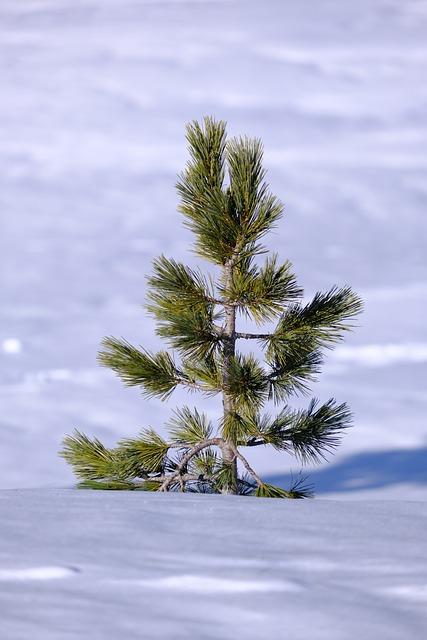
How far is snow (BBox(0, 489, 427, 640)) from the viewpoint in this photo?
182 centimetres

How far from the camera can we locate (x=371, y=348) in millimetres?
8984

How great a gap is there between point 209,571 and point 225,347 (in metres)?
2.12

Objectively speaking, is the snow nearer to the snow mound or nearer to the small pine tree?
the snow mound

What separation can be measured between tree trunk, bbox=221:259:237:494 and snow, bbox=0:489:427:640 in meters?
1.35

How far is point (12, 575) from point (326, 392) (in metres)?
6.02

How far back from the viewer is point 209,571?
2059 millimetres

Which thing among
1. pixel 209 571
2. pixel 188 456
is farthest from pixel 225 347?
pixel 209 571

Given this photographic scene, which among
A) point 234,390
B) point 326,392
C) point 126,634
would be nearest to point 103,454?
point 234,390

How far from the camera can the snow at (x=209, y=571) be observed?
5.97 feet

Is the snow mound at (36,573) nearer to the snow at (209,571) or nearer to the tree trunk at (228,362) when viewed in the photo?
the snow at (209,571)

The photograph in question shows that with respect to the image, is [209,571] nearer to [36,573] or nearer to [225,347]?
[36,573]

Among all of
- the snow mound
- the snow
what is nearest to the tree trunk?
the snow

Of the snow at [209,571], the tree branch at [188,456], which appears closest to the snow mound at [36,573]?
the snow at [209,571]

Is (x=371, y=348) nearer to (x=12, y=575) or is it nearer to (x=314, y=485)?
(x=314, y=485)
